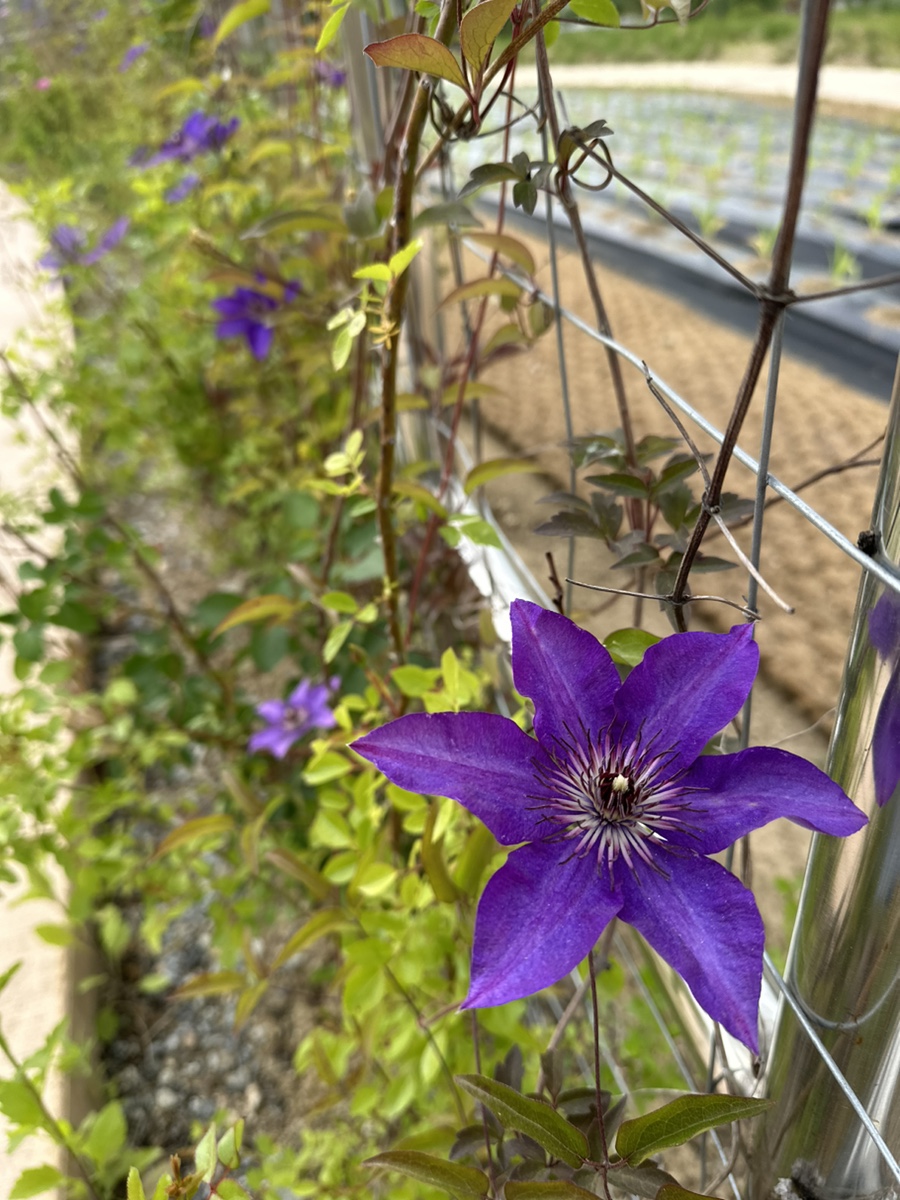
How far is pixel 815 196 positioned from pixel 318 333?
11.3 feet

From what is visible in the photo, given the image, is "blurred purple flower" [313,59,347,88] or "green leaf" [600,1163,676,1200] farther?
"blurred purple flower" [313,59,347,88]

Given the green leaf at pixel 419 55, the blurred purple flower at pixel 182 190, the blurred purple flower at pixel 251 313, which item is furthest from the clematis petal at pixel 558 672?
the blurred purple flower at pixel 182 190

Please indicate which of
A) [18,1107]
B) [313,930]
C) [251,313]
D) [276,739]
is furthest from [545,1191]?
[251,313]

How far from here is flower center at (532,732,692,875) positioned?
0.32m

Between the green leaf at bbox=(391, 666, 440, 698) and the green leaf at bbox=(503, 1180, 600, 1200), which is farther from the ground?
the green leaf at bbox=(391, 666, 440, 698)

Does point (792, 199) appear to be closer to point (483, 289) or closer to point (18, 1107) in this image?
point (483, 289)

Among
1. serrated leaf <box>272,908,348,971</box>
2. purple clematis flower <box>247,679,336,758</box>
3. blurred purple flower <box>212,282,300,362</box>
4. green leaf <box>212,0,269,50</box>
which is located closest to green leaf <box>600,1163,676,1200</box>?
serrated leaf <box>272,908,348,971</box>

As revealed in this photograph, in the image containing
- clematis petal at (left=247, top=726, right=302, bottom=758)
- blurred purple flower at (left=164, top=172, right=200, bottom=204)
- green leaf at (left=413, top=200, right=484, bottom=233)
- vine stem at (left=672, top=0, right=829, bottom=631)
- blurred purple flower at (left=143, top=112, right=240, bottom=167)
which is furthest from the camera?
blurred purple flower at (left=164, top=172, right=200, bottom=204)

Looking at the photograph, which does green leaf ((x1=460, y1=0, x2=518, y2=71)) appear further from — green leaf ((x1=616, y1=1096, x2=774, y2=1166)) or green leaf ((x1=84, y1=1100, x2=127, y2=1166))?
green leaf ((x1=84, y1=1100, x2=127, y2=1166))

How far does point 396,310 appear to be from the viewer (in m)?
0.48

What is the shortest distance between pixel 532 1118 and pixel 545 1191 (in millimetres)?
24

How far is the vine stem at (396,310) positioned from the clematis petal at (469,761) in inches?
9.5

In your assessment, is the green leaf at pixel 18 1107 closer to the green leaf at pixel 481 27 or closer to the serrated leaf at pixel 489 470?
the serrated leaf at pixel 489 470

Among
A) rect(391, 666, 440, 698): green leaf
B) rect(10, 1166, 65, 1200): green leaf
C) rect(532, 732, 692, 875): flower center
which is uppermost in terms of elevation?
rect(532, 732, 692, 875): flower center
